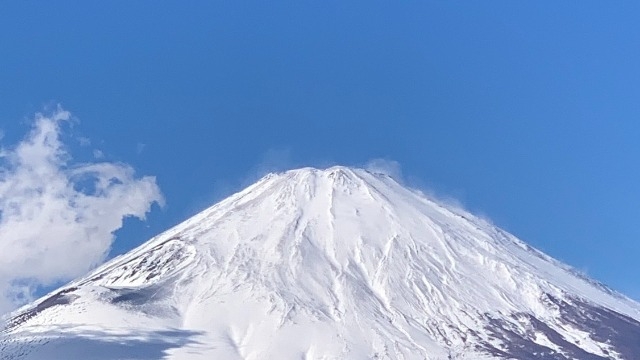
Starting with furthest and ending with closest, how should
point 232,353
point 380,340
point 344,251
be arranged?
point 344,251 → point 380,340 → point 232,353

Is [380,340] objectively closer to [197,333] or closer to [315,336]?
[315,336]

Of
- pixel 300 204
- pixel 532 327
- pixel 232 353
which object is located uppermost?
pixel 300 204

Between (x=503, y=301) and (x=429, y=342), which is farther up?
(x=503, y=301)

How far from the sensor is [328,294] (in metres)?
146

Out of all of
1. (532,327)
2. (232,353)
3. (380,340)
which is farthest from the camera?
(532,327)

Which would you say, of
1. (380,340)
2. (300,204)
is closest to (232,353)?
(380,340)

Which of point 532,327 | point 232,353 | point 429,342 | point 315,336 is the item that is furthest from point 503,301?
point 232,353

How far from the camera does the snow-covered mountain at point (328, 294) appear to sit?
415ft

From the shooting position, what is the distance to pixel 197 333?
12750 cm

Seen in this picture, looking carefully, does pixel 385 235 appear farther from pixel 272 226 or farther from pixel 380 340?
pixel 380 340

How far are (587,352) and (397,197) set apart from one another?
→ 5804cm

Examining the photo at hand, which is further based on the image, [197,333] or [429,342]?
[429,342]

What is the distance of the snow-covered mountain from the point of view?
415ft

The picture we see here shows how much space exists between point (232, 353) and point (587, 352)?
50605 mm
